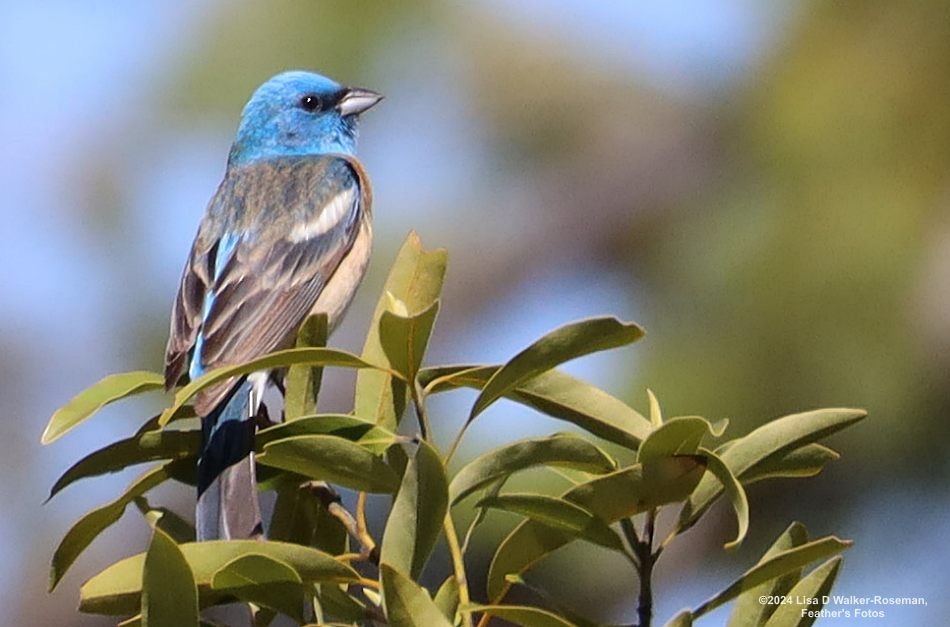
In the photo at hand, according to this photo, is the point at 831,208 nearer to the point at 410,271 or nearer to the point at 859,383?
the point at 859,383

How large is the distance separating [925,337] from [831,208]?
1.39 ft

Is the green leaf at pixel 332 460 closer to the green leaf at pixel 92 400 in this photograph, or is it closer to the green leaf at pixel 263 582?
the green leaf at pixel 263 582

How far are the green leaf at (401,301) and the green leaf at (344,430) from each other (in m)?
0.15

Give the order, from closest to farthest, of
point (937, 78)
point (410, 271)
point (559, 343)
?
point (559, 343)
point (410, 271)
point (937, 78)

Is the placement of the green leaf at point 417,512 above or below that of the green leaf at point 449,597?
above

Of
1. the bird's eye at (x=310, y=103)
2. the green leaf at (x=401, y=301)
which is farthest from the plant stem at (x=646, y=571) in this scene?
the bird's eye at (x=310, y=103)

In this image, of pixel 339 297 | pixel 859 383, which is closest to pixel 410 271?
pixel 339 297

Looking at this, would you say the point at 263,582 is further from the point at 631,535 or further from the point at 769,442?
the point at 769,442

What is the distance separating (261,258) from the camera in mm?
3744

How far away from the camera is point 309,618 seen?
188 centimetres

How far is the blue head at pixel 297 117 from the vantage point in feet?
15.1

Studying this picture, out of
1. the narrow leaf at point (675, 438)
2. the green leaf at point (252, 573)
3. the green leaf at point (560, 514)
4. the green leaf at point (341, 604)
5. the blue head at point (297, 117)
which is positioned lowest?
the green leaf at point (341, 604)

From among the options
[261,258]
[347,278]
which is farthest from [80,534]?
[347,278]

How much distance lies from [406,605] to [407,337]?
14.9 inches
